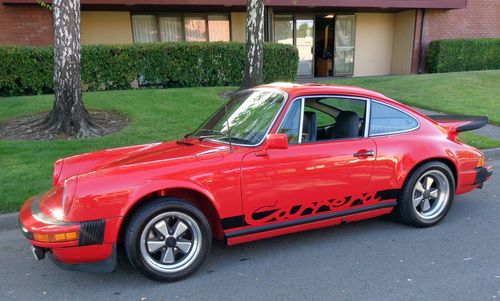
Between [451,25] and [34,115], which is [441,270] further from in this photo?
[451,25]

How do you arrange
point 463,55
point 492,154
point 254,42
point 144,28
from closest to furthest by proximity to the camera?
1. point 492,154
2. point 254,42
3. point 144,28
4. point 463,55

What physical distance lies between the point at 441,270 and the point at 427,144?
1.31m

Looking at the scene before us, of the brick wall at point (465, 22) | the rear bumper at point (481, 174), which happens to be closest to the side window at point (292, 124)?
the rear bumper at point (481, 174)

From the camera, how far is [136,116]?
28.4ft

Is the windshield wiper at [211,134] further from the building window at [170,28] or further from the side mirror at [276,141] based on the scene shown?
the building window at [170,28]

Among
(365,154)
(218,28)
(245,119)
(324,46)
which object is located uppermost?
(218,28)

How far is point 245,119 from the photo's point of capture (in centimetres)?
390

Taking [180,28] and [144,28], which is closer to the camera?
[144,28]

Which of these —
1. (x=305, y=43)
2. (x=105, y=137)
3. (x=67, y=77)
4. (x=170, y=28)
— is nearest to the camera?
(x=105, y=137)

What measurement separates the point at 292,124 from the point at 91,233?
185 cm

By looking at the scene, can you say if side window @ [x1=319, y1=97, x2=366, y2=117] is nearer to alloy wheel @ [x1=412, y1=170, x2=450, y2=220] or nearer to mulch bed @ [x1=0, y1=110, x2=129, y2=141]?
alloy wheel @ [x1=412, y1=170, x2=450, y2=220]

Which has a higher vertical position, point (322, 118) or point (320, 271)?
point (322, 118)

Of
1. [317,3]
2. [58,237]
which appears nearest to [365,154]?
[58,237]

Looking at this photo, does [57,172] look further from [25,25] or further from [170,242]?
[25,25]
